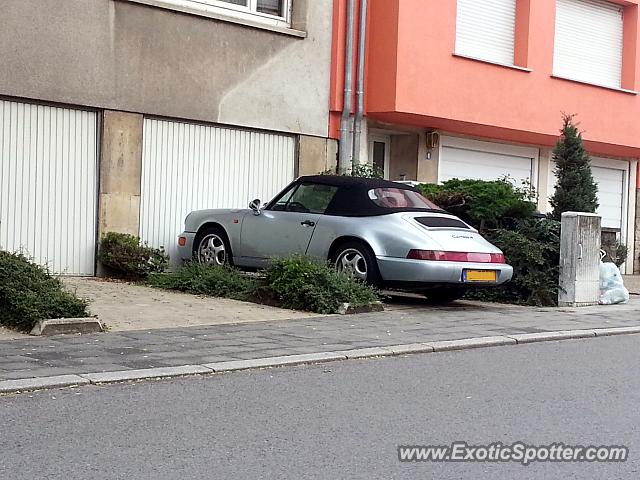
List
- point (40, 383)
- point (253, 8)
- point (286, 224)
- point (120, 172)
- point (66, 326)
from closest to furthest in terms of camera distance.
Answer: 1. point (40, 383)
2. point (66, 326)
3. point (286, 224)
4. point (120, 172)
5. point (253, 8)

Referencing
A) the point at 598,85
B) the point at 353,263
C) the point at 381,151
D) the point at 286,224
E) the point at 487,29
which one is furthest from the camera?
the point at 598,85

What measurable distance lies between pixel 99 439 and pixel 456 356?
439 centimetres

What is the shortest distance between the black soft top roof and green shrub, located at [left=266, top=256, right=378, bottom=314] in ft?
3.34

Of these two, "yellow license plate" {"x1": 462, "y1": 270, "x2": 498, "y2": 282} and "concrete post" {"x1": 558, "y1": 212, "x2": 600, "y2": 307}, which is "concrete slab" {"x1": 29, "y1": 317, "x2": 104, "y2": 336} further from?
"concrete post" {"x1": 558, "y1": 212, "x2": 600, "y2": 307}

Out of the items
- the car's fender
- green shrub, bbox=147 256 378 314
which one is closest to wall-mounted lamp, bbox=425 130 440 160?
the car's fender

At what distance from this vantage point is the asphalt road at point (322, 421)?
5285 mm

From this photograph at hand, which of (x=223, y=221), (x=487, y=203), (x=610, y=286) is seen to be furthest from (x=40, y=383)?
(x=610, y=286)

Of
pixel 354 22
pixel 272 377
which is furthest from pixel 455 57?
pixel 272 377

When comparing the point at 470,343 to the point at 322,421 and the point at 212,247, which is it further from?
the point at 212,247

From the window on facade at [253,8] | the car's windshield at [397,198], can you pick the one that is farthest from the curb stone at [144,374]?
the window on facade at [253,8]

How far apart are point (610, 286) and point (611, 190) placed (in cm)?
930

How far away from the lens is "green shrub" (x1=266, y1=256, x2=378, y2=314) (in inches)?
467

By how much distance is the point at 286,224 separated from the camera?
13477 mm

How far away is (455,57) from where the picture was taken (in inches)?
717
